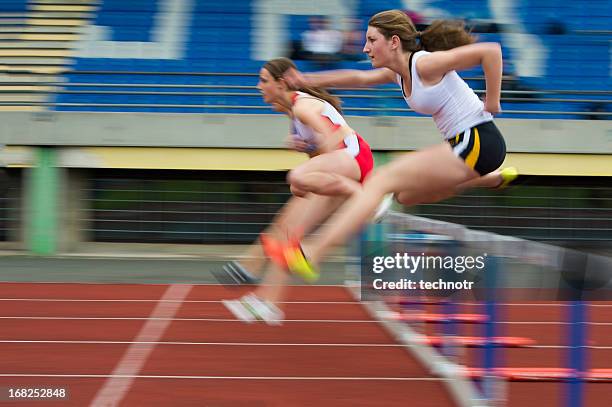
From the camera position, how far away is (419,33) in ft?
14.0

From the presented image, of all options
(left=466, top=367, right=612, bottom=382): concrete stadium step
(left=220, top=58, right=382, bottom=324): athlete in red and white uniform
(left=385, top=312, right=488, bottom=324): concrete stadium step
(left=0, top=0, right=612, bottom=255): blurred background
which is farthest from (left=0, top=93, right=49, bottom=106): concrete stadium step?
(left=466, top=367, right=612, bottom=382): concrete stadium step

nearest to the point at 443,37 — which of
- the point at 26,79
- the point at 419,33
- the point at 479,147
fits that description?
the point at 419,33

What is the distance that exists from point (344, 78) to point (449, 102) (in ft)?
2.35

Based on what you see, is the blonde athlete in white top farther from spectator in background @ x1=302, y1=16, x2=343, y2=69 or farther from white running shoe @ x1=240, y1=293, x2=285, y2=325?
spectator in background @ x1=302, y1=16, x2=343, y2=69

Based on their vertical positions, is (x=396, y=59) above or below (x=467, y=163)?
above

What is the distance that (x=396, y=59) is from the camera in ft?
13.6

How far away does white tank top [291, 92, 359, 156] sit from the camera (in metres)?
4.85

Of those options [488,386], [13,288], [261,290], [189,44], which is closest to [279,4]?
[189,44]

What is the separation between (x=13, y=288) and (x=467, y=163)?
594 cm

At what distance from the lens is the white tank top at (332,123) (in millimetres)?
4848

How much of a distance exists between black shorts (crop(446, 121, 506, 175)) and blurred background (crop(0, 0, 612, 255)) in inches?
324

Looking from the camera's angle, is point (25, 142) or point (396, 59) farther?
point (25, 142)

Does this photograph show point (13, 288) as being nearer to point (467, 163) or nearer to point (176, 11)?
point (467, 163)

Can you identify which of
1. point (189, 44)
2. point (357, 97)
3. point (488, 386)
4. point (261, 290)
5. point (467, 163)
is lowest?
point (488, 386)
